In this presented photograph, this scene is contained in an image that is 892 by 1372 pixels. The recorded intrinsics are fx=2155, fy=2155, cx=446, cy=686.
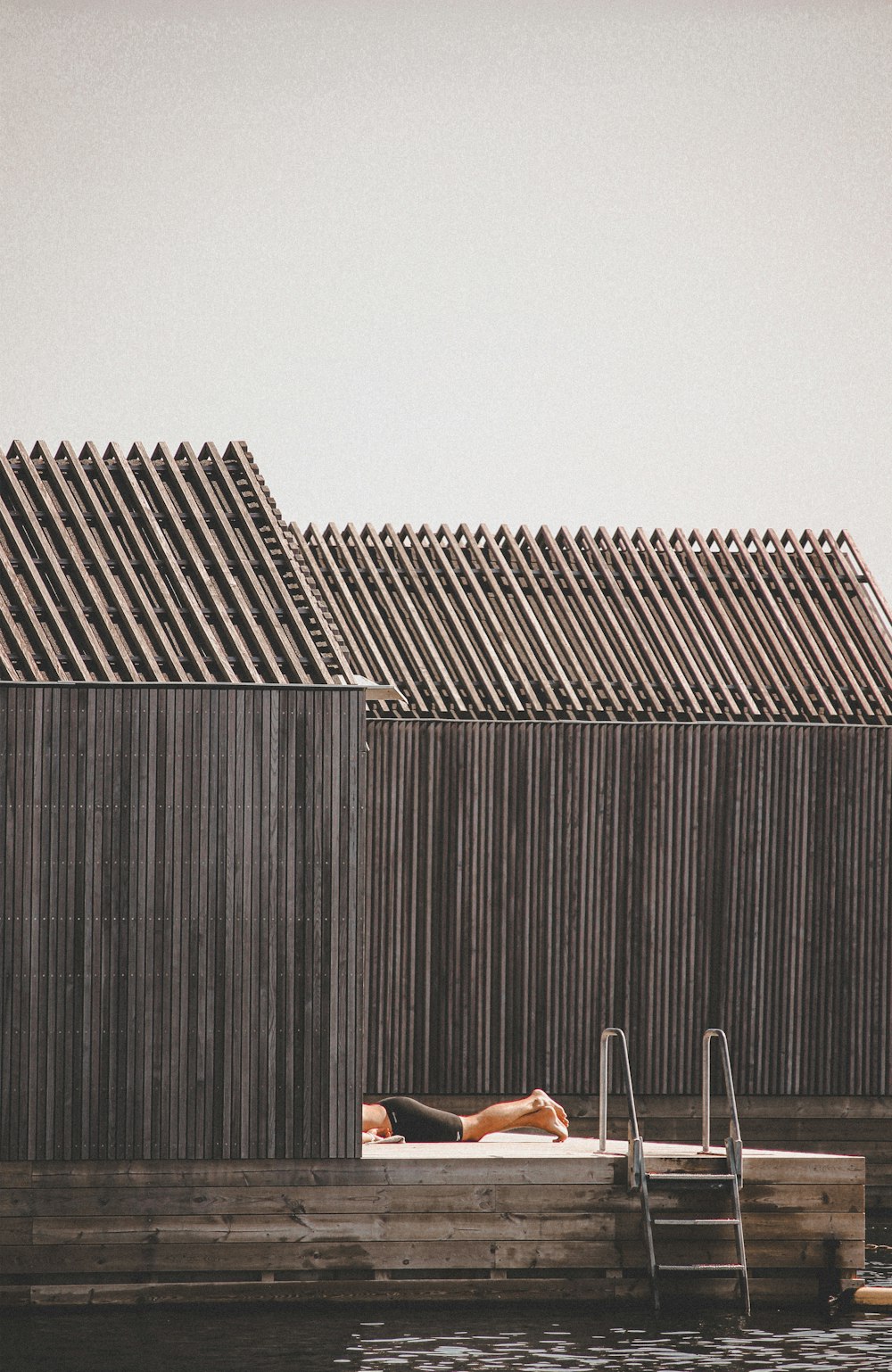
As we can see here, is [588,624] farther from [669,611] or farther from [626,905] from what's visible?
[626,905]

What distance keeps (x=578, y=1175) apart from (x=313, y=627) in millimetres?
4091

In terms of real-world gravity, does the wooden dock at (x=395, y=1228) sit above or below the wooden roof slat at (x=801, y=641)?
below

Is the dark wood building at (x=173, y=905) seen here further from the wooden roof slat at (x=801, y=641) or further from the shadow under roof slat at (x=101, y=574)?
the wooden roof slat at (x=801, y=641)

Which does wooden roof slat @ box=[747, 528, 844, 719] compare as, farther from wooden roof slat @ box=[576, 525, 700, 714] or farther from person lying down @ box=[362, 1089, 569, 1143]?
person lying down @ box=[362, 1089, 569, 1143]

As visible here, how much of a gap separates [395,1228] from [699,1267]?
76.8 inches

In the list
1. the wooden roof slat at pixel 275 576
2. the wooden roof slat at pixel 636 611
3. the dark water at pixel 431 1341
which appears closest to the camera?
the dark water at pixel 431 1341

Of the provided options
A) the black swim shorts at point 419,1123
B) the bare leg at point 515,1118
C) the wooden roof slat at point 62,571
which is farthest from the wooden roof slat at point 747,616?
the wooden roof slat at point 62,571

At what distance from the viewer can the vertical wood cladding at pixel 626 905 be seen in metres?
19.9

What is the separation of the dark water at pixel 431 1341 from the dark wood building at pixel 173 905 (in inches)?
40.8

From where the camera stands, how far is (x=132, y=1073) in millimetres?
13586

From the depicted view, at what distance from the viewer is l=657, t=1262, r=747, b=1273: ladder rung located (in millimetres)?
13727

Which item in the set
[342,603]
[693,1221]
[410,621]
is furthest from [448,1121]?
[342,603]

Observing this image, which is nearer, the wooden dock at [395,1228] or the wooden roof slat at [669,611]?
the wooden dock at [395,1228]

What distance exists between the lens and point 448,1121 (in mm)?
15422
